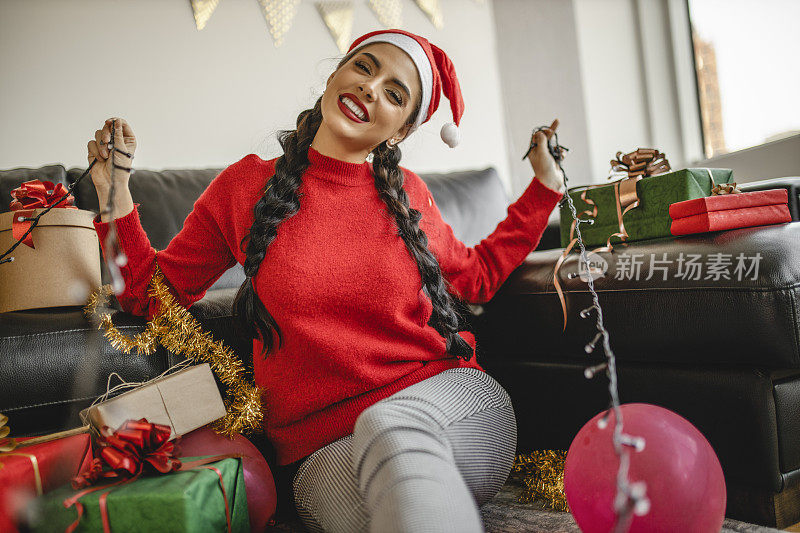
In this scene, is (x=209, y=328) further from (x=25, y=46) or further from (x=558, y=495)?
(x=25, y=46)

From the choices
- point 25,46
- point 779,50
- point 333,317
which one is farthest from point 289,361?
point 779,50

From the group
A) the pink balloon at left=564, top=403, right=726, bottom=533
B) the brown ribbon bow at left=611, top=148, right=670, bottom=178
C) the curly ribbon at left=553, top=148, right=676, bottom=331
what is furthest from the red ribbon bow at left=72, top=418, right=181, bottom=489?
the brown ribbon bow at left=611, top=148, right=670, bottom=178

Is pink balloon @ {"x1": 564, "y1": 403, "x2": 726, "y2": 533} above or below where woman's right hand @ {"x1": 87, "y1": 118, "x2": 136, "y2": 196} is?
below

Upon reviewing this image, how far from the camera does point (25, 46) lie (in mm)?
1767

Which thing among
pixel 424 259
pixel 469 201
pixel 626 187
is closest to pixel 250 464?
pixel 424 259

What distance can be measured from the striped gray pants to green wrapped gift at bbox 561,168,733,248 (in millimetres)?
525

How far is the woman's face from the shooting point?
41.4 inches

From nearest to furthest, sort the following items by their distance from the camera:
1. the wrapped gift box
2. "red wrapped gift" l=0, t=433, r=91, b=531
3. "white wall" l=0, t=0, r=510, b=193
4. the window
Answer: "red wrapped gift" l=0, t=433, r=91, b=531, the wrapped gift box, "white wall" l=0, t=0, r=510, b=193, the window

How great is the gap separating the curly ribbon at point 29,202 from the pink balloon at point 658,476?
1.05 metres

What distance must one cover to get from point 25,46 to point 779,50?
281 cm

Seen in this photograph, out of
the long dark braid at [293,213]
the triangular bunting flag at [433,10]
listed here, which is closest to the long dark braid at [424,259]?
the long dark braid at [293,213]

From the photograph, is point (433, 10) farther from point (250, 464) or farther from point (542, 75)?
point (250, 464)

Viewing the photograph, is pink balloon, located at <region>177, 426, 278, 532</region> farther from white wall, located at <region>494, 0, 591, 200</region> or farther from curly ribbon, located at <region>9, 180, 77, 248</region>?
white wall, located at <region>494, 0, 591, 200</region>

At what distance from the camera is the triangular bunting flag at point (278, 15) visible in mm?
2082
